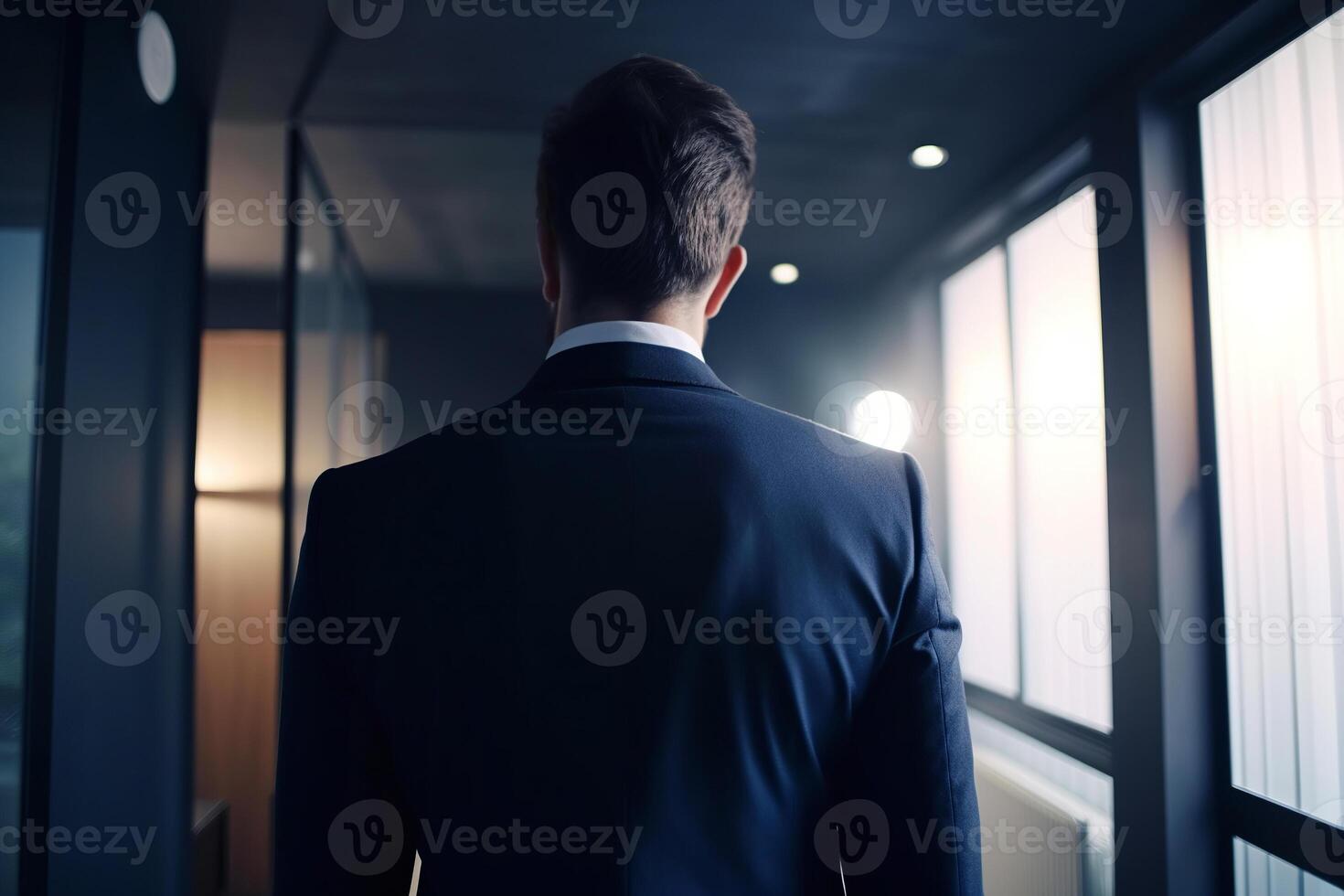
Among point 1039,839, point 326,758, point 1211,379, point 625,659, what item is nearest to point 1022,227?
point 1211,379

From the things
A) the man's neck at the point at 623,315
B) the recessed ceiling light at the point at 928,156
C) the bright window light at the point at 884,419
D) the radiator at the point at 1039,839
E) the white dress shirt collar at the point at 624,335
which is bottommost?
the radiator at the point at 1039,839

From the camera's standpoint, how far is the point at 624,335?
769 millimetres

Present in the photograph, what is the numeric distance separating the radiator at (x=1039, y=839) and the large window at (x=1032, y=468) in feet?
1.01

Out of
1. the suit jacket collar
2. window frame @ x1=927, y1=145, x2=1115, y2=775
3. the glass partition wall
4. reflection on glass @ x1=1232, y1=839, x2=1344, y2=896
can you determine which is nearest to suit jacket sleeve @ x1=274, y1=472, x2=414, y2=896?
the suit jacket collar

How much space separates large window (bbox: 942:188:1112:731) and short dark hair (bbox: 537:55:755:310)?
2.28 metres

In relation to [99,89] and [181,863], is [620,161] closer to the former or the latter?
[99,89]

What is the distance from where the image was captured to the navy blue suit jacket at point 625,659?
2.25 ft

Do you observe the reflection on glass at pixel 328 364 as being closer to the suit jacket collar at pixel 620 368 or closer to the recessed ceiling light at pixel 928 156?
the suit jacket collar at pixel 620 368

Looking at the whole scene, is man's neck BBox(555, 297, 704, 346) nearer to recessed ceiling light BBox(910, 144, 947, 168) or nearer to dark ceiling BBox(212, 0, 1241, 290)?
dark ceiling BBox(212, 0, 1241, 290)

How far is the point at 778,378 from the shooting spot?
4.85 m

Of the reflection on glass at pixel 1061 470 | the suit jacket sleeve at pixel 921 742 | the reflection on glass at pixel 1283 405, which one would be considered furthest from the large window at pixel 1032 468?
the suit jacket sleeve at pixel 921 742

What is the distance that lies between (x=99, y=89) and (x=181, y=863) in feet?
7.03

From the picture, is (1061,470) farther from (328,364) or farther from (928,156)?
(328,364)

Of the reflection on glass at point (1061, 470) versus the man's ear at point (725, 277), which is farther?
the reflection on glass at point (1061, 470)
